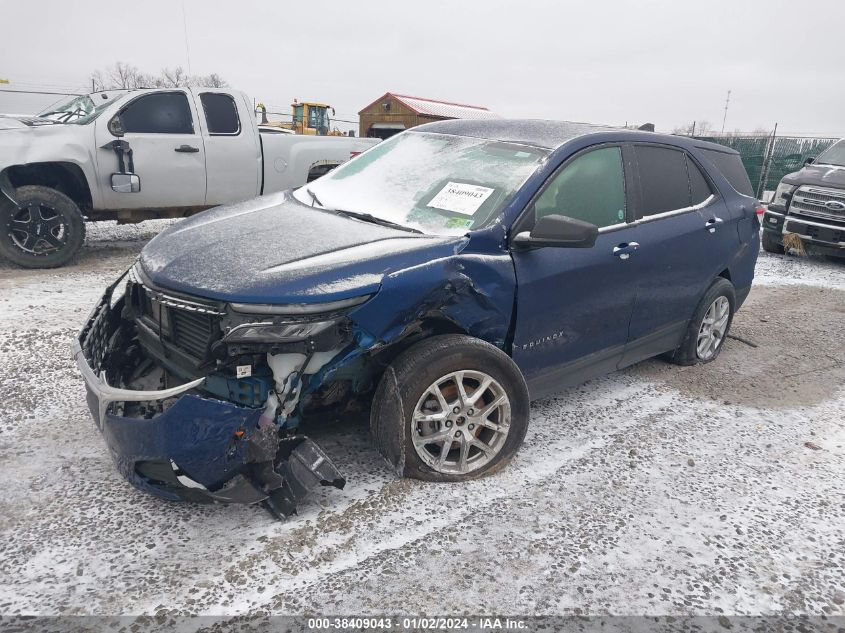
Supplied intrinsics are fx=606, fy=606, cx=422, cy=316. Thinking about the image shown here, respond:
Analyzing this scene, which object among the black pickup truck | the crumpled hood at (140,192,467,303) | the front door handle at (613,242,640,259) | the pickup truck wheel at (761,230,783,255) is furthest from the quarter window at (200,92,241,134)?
the pickup truck wheel at (761,230,783,255)

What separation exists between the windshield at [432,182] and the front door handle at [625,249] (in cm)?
71

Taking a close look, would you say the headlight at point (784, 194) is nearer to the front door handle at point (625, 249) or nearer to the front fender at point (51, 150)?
the front door handle at point (625, 249)

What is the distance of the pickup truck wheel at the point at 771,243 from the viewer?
31.4 ft

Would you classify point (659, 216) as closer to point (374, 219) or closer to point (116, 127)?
point (374, 219)

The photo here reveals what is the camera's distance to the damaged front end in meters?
2.32

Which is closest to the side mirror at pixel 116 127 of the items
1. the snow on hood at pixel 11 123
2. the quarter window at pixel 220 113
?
the snow on hood at pixel 11 123

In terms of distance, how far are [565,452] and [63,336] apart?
3.77 metres

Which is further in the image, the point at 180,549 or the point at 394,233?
the point at 394,233

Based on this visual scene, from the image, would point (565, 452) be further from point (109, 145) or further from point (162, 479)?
Answer: point (109, 145)

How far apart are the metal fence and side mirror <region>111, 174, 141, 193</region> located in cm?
1563

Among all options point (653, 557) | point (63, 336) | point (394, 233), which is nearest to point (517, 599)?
point (653, 557)

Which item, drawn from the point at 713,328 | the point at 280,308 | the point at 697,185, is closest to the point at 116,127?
the point at 280,308

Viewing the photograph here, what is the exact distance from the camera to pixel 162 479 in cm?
242

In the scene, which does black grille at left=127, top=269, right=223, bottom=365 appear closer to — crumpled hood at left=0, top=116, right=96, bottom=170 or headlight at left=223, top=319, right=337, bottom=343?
headlight at left=223, top=319, right=337, bottom=343
